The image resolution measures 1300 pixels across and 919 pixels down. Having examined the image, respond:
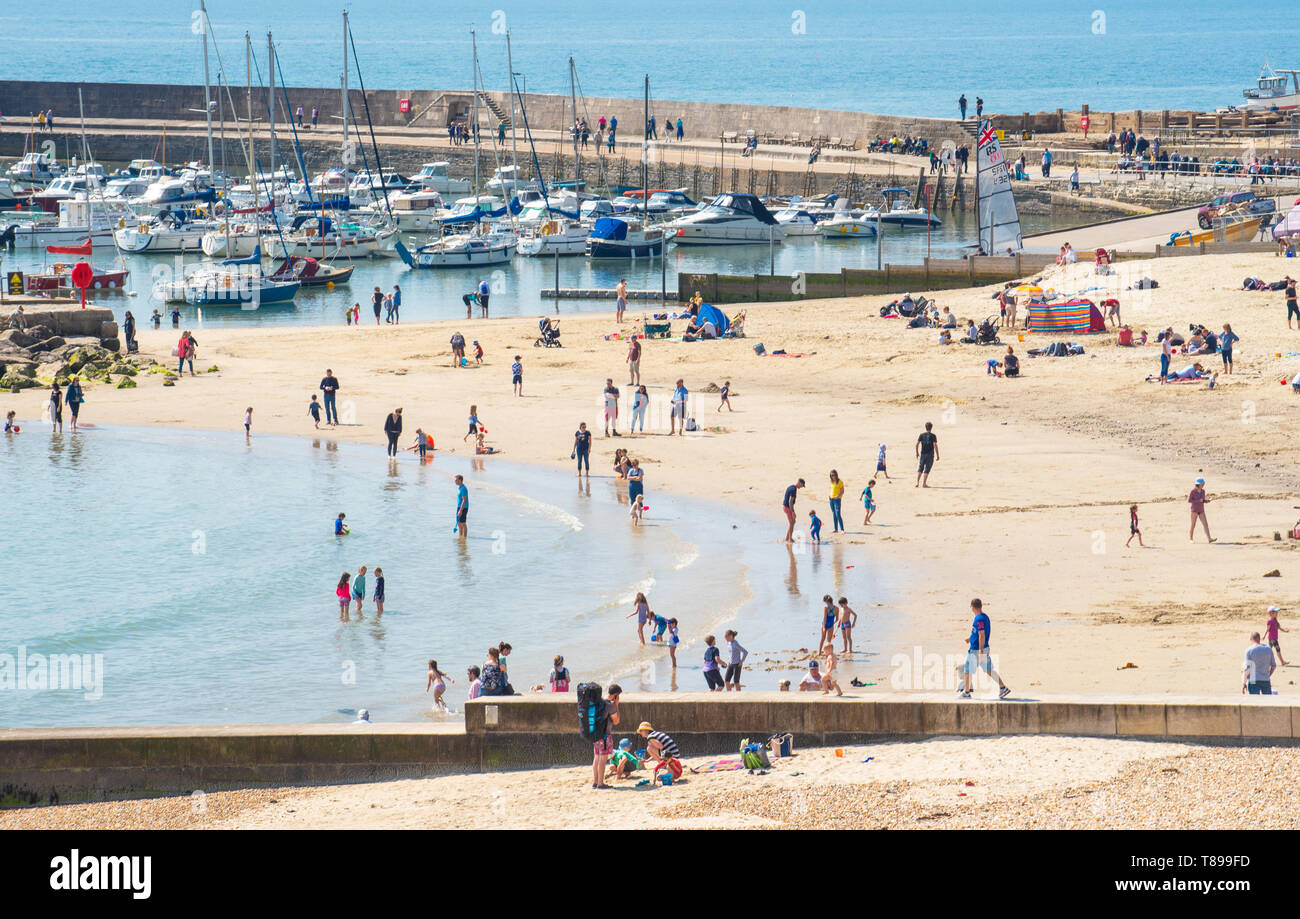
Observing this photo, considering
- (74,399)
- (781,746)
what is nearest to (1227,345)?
(781,746)

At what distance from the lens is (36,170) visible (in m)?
84.4

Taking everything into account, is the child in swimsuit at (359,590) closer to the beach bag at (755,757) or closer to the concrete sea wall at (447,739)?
the concrete sea wall at (447,739)

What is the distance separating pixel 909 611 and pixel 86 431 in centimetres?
2183

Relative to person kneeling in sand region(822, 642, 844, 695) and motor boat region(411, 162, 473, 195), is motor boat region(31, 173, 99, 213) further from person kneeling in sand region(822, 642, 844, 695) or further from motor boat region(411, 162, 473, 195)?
person kneeling in sand region(822, 642, 844, 695)

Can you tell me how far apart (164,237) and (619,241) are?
2001 cm

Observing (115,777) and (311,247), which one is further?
(311,247)

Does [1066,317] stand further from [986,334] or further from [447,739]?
[447,739]

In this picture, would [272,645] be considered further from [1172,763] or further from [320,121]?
[320,121]

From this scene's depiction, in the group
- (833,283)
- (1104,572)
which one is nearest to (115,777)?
(1104,572)

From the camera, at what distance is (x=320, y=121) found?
94.1 m

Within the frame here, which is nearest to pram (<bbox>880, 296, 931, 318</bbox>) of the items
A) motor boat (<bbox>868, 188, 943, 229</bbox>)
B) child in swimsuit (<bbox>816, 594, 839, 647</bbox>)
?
child in swimsuit (<bbox>816, 594, 839, 647</bbox>)

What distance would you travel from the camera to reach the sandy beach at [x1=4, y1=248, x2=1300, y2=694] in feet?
62.7

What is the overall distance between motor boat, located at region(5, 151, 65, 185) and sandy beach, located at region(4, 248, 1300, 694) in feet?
143

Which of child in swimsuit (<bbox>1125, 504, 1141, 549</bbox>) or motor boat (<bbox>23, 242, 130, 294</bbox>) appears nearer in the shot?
child in swimsuit (<bbox>1125, 504, 1141, 549</bbox>)
